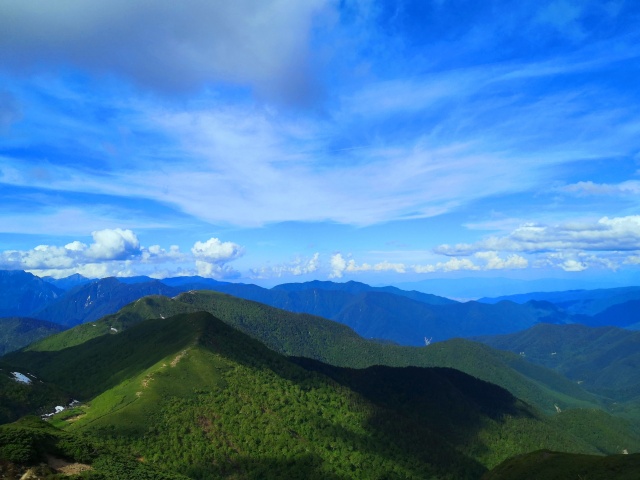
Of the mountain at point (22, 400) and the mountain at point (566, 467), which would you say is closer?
the mountain at point (566, 467)

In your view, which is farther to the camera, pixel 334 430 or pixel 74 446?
pixel 334 430

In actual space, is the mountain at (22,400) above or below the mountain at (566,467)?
above

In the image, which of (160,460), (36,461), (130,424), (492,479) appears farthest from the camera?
(492,479)

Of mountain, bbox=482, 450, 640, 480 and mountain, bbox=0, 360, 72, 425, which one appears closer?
mountain, bbox=482, 450, 640, 480

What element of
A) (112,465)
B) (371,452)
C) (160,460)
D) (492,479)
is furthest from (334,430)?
(112,465)

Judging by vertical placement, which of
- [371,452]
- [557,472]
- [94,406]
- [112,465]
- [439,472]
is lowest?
[439,472]

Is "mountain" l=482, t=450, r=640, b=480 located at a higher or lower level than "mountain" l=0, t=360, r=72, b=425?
lower

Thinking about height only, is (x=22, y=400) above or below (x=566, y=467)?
above

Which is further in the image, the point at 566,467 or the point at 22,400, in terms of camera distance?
the point at 22,400

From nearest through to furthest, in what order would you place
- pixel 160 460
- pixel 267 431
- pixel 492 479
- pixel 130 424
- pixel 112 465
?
pixel 112 465
pixel 160 460
pixel 130 424
pixel 492 479
pixel 267 431

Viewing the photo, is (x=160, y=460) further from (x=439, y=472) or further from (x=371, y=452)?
(x=439, y=472)

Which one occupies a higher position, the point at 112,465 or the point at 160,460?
the point at 112,465
